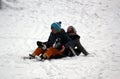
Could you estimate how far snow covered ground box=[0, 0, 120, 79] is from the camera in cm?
803

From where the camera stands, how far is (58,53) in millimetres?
10039

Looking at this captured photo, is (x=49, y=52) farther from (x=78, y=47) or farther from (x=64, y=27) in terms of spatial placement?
(x=64, y=27)

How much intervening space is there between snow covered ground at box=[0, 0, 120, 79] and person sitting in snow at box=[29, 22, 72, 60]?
1.32 ft

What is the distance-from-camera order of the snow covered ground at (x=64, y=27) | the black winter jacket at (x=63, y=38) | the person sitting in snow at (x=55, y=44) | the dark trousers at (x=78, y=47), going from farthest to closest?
the dark trousers at (x=78, y=47) < the black winter jacket at (x=63, y=38) < the person sitting in snow at (x=55, y=44) < the snow covered ground at (x=64, y=27)

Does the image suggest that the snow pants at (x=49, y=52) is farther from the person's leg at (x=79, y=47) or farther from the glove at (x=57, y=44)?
the person's leg at (x=79, y=47)

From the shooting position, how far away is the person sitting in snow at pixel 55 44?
9.91 meters

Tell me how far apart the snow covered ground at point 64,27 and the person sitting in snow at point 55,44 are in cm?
40

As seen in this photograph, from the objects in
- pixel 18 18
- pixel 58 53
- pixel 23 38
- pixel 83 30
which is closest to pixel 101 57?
pixel 58 53

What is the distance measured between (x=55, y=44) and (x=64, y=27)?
816 cm

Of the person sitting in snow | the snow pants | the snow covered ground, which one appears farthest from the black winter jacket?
the snow covered ground

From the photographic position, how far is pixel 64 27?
18.1 m

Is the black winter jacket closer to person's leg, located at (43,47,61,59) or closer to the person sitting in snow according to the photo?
the person sitting in snow

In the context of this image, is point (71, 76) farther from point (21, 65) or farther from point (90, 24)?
point (90, 24)

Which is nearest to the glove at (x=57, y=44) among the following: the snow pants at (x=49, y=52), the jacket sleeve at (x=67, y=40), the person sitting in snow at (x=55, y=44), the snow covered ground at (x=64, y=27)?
the person sitting in snow at (x=55, y=44)
